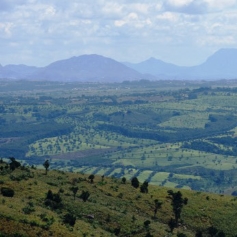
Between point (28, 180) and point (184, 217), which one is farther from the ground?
point (28, 180)

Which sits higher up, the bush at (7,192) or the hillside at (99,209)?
the bush at (7,192)

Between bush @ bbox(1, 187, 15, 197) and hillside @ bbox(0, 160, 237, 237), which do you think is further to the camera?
bush @ bbox(1, 187, 15, 197)

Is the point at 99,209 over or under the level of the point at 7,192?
under

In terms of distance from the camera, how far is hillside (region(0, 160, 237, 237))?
170 ft

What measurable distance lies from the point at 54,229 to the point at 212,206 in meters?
40.8

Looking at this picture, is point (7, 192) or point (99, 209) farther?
point (99, 209)

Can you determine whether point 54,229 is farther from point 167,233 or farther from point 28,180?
point 28,180

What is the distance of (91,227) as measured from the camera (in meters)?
57.8

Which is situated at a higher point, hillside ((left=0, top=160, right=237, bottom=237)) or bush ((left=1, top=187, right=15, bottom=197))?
bush ((left=1, top=187, right=15, bottom=197))

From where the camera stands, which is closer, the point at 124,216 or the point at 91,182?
the point at 124,216

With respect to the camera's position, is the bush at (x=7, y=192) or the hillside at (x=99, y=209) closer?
the hillside at (x=99, y=209)

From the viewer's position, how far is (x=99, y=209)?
217 feet

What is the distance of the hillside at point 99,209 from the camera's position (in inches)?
2045

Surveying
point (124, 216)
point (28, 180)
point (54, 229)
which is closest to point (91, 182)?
point (28, 180)
